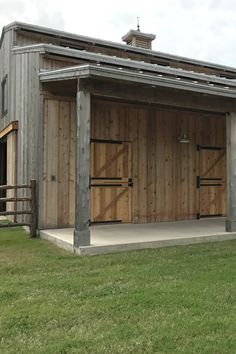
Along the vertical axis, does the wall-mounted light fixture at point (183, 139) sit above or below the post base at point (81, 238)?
above

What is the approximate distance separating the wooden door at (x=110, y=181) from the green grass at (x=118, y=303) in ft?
9.82

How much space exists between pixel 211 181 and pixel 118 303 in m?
7.24

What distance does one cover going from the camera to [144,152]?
32.4 feet

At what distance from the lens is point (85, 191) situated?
6.73 m

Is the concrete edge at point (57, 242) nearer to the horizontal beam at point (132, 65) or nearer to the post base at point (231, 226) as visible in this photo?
the post base at point (231, 226)

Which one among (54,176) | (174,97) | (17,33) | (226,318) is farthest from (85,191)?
(17,33)

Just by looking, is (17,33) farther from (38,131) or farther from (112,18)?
(112,18)

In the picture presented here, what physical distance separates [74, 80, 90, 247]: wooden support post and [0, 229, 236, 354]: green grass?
58 centimetres

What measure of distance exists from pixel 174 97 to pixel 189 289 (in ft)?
14.4

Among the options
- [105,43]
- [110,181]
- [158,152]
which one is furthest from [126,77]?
[105,43]

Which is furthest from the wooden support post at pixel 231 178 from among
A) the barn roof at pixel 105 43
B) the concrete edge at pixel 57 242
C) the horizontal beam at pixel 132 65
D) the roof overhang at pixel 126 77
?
the barn roof at pixel 105 43

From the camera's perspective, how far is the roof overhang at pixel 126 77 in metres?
6.64

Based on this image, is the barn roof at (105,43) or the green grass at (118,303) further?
the barn roof at (105,43)

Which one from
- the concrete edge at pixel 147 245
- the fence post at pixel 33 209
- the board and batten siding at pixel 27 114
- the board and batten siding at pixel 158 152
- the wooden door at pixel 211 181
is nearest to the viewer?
the concrete edge at pixel 147 245
